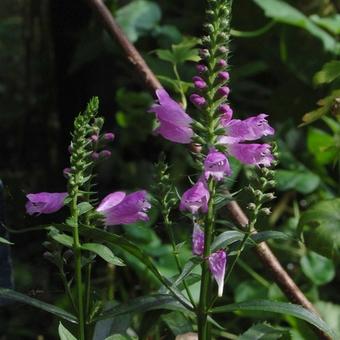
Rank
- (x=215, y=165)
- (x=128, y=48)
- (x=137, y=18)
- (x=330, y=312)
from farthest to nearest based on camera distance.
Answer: (x=137, y=18), (x=330, y=312), (x=128, y=48), (x=215, y=165)

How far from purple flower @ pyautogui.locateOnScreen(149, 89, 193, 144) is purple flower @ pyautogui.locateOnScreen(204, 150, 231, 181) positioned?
8 centimetres

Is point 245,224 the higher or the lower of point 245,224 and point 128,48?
the lower

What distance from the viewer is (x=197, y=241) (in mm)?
1067

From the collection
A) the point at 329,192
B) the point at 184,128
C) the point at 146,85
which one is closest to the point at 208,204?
the point at 184,128

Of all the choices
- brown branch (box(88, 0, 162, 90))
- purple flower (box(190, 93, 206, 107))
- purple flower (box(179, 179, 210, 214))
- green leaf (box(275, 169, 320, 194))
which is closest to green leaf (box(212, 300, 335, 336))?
purple flower (box(179, 179, 210, 214))

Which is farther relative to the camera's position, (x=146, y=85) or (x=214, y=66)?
(x=146, y=85)

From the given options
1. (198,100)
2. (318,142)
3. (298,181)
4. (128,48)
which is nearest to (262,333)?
(198,100)

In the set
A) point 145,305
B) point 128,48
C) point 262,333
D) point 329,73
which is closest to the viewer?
point 145,305

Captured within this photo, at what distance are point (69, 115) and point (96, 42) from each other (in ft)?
1.19

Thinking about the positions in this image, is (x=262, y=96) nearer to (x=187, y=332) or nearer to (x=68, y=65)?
(x=68, y=65)

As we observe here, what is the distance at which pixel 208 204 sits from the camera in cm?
104

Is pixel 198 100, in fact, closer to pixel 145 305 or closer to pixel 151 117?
pixel 145 305

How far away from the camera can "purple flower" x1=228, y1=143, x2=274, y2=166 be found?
1.04 meters

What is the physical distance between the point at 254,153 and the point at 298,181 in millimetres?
1098
